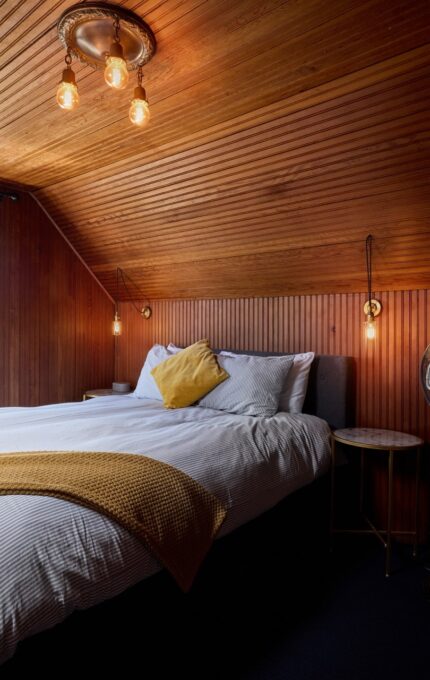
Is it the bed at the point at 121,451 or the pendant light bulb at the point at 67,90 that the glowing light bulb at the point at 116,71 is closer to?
the pendant light bulb at the point at 67,90

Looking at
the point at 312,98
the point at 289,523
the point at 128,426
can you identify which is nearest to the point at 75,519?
the point at 128,426

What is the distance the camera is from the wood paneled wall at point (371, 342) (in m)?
2.73

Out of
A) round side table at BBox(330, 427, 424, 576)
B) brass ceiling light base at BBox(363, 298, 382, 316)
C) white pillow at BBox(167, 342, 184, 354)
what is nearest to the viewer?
round side table at BBox(330, 427, 424, 576)

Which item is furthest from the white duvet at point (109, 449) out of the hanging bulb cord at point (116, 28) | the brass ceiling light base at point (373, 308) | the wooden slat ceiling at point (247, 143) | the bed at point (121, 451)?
the hanging bulb cord at point (116, 28)

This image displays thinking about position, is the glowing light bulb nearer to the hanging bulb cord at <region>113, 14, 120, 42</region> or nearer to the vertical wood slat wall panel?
the hanging bulb cord at <region>113, 14, 120, 42</region>

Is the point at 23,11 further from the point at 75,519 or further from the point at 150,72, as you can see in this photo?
the point at 75,519

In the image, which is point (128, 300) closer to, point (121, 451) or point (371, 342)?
point (371, 342)

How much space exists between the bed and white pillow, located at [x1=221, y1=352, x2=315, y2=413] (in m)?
0.09

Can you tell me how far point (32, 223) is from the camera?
3.87 metres

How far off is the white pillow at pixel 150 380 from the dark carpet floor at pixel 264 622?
1465 mm

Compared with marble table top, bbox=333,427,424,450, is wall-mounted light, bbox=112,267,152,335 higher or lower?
higher

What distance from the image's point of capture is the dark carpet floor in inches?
53.5

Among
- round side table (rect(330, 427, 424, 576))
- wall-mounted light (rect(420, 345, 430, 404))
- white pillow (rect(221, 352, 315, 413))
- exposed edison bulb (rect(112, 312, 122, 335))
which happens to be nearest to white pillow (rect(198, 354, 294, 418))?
white pillow (rect(221, 352, 315, 413))

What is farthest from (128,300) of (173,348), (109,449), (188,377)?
(109,449)
